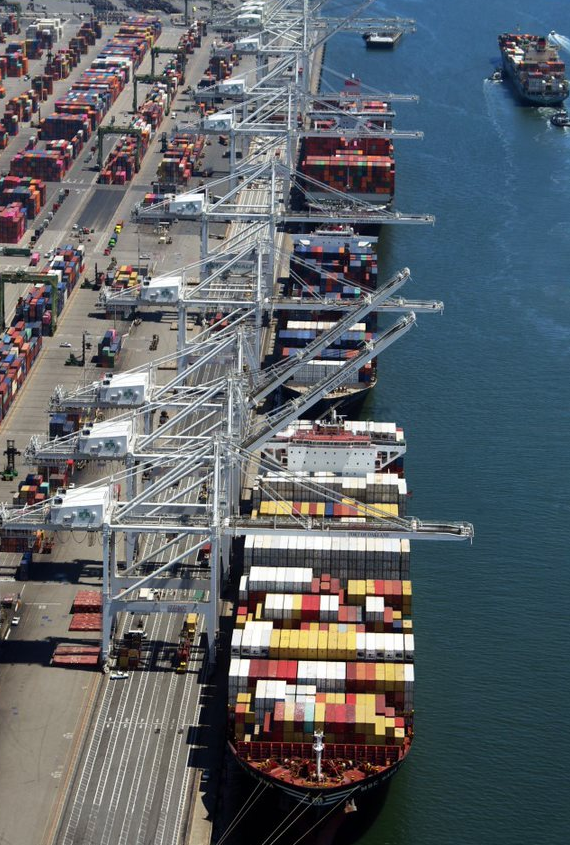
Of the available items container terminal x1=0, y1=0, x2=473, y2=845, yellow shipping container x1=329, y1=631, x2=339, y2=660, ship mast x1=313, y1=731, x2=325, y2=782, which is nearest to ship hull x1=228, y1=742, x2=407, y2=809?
container terminal x1=0, y1=0, x2=473, y2=845

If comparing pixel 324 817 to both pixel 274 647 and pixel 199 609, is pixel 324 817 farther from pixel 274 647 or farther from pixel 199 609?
pixel 199 609

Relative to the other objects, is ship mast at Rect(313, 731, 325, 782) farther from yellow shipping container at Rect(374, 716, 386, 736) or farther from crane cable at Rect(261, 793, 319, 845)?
yellow shipping container at Rect(374, 716, 386, 736)

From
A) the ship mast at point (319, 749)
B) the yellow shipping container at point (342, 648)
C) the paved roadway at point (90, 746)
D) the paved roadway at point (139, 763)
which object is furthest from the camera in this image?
the yellow shipping container at point (342, 648)

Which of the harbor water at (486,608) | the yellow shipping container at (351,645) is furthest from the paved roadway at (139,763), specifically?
the yellow shipping container at (351,645)

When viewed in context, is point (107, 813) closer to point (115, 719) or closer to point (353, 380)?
point (115, 719)

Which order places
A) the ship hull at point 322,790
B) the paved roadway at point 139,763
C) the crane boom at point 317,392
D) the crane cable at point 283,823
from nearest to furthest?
the ship hull at point 322,790
the paved roadway at point 139,763
the crane cable at point 283,823
the crane boom at point 317,392

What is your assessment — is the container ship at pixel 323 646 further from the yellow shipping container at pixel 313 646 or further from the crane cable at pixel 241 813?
the crane cable at pixel 241 813

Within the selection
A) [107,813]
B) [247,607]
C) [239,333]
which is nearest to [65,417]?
[239,333]
